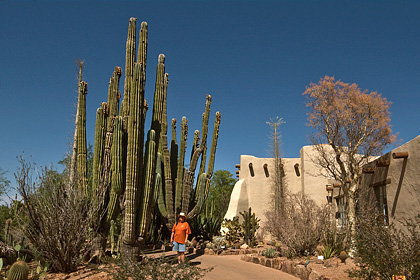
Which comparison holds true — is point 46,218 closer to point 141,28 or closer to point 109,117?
point 109,117

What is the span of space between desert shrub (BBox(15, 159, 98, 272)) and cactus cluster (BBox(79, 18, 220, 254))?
0.74 m

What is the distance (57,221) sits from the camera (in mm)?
7094

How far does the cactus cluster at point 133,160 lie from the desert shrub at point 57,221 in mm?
743

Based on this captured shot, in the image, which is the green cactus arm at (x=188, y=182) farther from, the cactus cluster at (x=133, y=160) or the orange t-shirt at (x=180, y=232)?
the orange t-shirt at (x=180, y=232)

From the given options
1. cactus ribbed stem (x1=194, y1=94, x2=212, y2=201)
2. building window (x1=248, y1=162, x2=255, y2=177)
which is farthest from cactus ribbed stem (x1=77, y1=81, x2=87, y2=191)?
building window (x1=248, y1=162, x2=255, y2=177)

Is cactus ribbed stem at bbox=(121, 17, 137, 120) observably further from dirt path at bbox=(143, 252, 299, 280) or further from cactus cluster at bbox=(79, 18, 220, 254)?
dirt path at bbox=(143, 252, 299, 280)

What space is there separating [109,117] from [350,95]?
336 inches

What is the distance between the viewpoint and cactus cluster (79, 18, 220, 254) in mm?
7465

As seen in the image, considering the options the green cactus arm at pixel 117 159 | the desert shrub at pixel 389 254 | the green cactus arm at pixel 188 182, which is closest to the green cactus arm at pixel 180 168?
the green cactus arm at pixel 188 182

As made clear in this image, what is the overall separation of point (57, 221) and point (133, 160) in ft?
6.43

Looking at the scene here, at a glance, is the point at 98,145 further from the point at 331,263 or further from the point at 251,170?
the point at 251,170

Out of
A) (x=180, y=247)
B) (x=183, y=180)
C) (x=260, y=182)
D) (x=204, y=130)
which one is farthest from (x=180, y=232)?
(x=260, y=182)

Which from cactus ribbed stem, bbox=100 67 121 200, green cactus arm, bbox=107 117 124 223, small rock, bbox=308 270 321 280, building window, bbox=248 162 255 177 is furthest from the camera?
building window, bbox=248 162 255 177

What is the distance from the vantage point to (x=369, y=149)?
12.4 m
